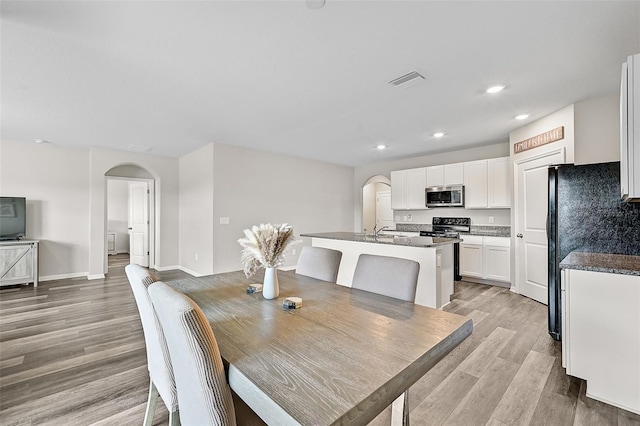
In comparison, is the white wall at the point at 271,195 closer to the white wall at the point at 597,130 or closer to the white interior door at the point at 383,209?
the white interior door at the point at 383,209

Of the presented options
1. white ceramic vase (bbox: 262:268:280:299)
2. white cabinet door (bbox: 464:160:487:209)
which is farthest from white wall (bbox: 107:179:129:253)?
white cabinet door (bbox: 464:160:487:209)

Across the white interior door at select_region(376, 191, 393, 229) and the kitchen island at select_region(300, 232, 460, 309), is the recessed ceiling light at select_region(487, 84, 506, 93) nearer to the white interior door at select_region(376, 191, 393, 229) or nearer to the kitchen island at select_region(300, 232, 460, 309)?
the kitchen island at select_region(300, 232, 460, 309)

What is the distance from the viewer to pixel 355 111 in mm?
3473

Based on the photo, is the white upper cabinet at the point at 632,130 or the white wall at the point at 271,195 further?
the white wall at the point at 271,195

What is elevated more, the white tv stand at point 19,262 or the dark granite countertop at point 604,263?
the dark granite countertop at point 604,263

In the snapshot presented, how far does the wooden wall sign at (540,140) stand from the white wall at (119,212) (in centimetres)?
968

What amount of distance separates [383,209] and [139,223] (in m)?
6.85

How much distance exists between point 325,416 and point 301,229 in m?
5.58

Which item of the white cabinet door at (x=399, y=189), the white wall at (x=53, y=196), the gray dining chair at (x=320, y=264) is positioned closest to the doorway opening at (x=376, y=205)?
the white cabinet door at (x=399, y=189)

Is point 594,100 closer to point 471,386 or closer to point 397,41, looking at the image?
point 397,41

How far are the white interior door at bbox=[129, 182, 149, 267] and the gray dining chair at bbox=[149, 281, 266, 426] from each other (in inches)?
254

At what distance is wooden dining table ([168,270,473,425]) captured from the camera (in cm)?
75

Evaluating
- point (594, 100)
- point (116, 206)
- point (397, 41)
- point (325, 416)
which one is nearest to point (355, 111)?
point (397, 41)

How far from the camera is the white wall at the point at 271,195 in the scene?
16.3 ft
